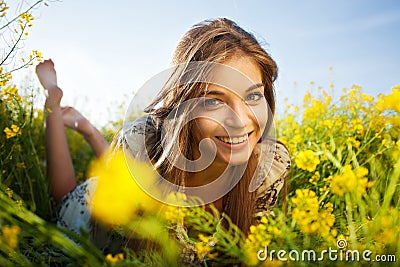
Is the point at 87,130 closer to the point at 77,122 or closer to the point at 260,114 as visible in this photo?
the point at 77,122

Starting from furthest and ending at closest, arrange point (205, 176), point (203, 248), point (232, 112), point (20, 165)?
1. point (20, 165)
2. point (205, 176)
3. point (232, 112)
4. point (203, 248)

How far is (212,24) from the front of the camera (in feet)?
6.31

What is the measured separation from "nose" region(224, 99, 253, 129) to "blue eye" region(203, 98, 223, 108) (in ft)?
0.17

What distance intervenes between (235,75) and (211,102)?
0.15 m

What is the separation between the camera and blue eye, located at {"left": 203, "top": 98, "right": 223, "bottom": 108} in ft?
5.29

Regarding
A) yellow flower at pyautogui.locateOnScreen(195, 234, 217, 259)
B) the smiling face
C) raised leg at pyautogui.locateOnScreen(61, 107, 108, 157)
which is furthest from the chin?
raised leg at pyautogui.locateOnScreen(61, 107, 108, 157)

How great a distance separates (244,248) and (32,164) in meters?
1.78

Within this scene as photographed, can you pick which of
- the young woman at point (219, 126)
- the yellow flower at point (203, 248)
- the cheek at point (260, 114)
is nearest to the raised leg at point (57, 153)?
the young woman at point (219, 126)

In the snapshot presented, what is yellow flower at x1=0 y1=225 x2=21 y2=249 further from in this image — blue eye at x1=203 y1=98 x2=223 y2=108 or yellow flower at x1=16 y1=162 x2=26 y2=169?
yellow flower at x1=16 y1=162 x2=26 y2=169

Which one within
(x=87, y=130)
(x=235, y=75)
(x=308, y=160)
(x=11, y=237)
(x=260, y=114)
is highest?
(x=87, y=130)

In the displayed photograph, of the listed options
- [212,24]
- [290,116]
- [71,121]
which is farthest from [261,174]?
[71,121]

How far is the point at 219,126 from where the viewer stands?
1.64 metres

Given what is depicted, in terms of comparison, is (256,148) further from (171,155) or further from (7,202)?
(7,202)

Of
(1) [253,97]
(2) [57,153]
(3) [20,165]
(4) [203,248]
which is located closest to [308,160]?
(4) [203,248]
